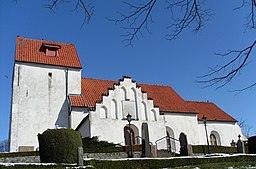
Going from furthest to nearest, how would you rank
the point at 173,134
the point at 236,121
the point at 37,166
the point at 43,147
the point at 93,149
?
1. the point at 236,121
2. the point at 173,134
3. the point at 93,149
4. the point at 43,147
5. the point at 37,166

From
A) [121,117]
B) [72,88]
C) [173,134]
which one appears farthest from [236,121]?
[72,88]

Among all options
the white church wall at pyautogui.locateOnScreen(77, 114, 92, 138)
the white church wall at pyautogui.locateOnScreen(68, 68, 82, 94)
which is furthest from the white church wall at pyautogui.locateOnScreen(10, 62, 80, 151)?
the white church wall at pyautogui.locateOnScreen(77, 114, 92, 138)

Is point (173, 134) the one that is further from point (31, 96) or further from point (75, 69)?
point (31, 96)

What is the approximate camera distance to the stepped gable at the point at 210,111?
33666 millimetres

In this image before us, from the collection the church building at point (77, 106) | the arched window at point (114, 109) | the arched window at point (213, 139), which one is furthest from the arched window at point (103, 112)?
the arched window at point (213, 139)

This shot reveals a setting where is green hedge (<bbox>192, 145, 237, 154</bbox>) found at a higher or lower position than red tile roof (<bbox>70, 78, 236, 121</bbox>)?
lower

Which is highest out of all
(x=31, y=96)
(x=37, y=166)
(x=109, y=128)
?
(x=31, y=96)

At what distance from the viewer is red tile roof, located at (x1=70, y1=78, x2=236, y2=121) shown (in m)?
27.9

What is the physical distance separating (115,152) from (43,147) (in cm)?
631

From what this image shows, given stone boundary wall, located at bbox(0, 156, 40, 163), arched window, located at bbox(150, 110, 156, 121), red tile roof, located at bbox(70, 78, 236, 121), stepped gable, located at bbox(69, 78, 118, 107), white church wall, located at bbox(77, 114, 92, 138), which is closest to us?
stone boundary wall, located at bbox(0, 156, 40, 163)

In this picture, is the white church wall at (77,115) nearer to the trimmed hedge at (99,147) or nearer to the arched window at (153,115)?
the trimmed hedge at (99,147)

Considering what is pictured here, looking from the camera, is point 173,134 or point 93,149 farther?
point 173,134

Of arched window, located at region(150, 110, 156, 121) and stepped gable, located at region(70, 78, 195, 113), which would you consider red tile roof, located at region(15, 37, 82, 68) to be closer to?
stepped gable, located at region(70, 78, 195, 113)

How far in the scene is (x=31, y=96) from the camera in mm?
27531
